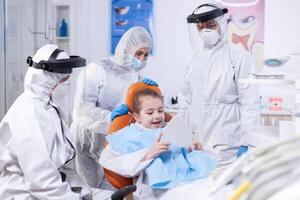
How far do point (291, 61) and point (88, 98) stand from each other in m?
1.30

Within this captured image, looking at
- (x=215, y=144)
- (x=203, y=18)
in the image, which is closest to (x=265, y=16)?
(x=203, y=18)

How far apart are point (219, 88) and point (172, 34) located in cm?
136

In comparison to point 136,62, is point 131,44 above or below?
above

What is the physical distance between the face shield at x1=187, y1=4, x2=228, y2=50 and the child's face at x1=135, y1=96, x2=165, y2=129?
76 centimetres

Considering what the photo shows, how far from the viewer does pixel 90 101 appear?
2.43 m

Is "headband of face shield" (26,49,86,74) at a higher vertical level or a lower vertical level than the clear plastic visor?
lower

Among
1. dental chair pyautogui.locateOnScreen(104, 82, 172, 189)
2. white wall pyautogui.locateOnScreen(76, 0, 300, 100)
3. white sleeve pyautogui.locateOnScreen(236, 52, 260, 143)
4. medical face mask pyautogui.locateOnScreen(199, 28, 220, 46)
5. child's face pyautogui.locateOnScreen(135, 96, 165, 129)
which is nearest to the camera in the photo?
dental chair pyautogui.locateOnScreen(104, 82, 172, 189)

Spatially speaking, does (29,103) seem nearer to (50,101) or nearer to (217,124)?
(50,101)

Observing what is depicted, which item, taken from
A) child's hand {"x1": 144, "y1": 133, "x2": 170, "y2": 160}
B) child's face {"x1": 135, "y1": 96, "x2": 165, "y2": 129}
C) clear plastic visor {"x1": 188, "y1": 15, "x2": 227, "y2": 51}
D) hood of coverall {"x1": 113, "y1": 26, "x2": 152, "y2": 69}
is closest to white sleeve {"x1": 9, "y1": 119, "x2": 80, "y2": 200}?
child's hand {"x1": 144, "y1": 133, "x2": 170, "y2": 160}

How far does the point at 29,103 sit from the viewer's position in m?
1.58

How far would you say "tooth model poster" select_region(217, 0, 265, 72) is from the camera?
3607 millimetres

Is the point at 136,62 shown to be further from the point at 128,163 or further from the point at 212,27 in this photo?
the point at 128,163

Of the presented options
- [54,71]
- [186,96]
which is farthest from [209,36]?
[54,71]

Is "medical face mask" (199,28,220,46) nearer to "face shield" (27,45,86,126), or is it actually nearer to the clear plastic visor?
the clear plastic visor
